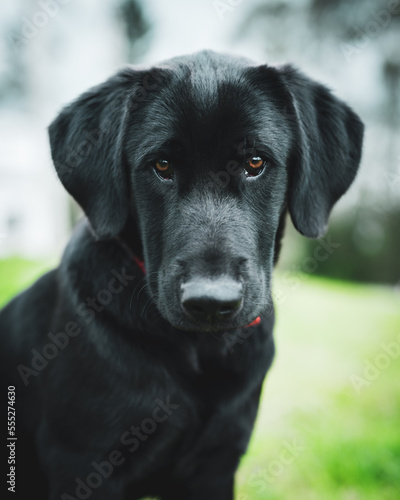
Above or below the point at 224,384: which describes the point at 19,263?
below

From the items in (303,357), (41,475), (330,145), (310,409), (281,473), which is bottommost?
(303,357)

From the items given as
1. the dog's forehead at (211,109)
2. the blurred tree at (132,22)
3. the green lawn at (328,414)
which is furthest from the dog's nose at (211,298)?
the blurred tree at (132,22)

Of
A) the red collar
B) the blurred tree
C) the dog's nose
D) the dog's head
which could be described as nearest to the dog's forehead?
the dog's head

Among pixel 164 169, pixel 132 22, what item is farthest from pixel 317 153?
pixel 132 22

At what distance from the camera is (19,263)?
28.3ft

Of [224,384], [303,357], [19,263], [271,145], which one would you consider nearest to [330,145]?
[271,145]

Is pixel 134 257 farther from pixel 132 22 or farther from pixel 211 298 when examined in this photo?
pixel 132 22

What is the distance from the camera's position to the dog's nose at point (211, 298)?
1.60 m

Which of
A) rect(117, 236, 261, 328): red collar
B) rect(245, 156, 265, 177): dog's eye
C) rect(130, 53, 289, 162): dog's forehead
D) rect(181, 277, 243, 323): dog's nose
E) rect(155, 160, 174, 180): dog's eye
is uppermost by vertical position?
rect(130, 53, 289, 162): dog's forehead

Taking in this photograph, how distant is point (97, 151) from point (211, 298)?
893 millimetres

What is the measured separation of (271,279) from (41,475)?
137 cm

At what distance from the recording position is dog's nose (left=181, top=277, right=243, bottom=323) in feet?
5.24

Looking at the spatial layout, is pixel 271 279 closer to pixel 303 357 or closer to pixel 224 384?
pixel 224 384

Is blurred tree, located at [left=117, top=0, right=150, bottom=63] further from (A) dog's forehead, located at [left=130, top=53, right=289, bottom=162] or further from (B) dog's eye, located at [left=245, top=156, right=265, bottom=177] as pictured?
(B) dog's eye, located at [left=245, top=156, right=265, bottom=177]
